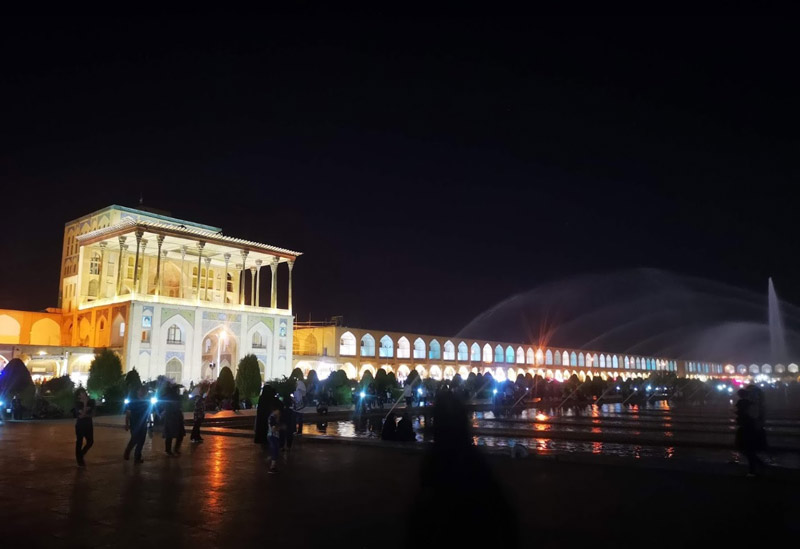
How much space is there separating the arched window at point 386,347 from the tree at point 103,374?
1057 inches

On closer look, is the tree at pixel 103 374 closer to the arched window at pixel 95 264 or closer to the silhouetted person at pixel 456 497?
the arched window at pixel 95 264

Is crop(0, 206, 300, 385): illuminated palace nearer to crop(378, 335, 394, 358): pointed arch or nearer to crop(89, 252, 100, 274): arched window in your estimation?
crop(89, 252, 100, 274): arched window

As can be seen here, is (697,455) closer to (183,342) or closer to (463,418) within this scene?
(463,418)

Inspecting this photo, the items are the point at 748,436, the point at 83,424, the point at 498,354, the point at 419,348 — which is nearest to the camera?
the point at 748,436

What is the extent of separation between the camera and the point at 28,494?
6648 millimetres

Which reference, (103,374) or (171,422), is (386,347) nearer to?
(103,374)

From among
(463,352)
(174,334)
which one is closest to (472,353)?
(463,352)

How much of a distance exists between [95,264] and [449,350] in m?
29.8

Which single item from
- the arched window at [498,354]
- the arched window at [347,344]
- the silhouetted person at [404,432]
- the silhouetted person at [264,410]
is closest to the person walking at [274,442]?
the silhouetted person at [264,410]

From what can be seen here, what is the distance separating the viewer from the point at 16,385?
19453mm

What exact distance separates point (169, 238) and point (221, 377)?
552 inches

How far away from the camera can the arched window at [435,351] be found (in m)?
53.6

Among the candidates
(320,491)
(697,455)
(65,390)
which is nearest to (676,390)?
(697,455)

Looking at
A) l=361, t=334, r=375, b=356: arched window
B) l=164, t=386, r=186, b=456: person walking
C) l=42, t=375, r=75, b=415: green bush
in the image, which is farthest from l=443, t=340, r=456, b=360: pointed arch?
l=164, t=386, r=186, b=456: person walking
